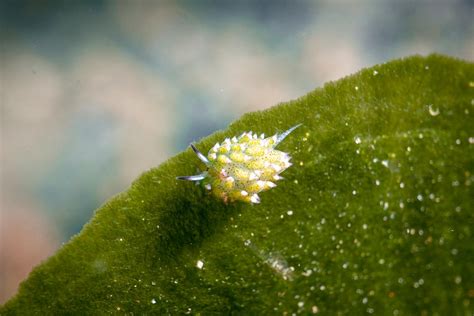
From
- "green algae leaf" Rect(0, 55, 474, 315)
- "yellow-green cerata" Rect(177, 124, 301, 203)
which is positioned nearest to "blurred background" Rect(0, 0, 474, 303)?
"green algae leaf" Rect(0, 55, 474, 315)

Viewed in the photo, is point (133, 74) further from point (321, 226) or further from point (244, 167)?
point (321, 226)

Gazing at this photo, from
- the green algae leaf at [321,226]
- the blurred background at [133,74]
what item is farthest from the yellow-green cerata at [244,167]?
the blurred background at [133,74]

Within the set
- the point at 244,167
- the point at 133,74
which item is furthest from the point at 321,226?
the point at 133,74

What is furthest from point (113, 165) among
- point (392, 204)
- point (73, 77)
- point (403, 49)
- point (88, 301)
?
point (403, 49)

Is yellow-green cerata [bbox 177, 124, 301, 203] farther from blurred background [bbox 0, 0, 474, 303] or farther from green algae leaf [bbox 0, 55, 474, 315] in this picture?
blurred background [bbox 0, 0, 474, 303]

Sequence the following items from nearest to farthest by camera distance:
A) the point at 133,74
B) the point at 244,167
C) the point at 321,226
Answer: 1. the point at 244,167
2. the point at 321,226
3. the point at 133,74

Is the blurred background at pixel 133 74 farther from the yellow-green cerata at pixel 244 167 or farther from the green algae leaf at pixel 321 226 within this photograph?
the yellow-green cerata at pixel 244 167
